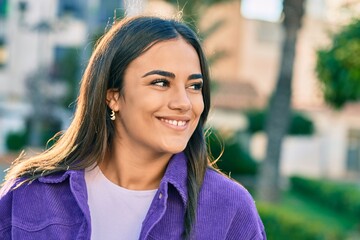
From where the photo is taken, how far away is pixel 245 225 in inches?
117

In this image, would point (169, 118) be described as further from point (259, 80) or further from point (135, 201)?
point (259, 80)

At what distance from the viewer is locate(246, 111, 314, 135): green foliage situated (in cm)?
2872

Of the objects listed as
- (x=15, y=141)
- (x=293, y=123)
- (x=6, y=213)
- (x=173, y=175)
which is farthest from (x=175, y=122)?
(x=15, y=141)

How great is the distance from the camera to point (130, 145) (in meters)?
3.14

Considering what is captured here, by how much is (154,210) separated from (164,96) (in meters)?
0.38

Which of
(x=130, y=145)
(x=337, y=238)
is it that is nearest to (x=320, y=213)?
(x=337, y=238)

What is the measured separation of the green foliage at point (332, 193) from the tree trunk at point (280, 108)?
719cm

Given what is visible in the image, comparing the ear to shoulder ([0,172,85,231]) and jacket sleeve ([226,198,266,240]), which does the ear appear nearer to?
shoulder ([0,172,85,231])

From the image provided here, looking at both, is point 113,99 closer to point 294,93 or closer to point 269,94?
point 269,94

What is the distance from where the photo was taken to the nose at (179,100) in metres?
2.92

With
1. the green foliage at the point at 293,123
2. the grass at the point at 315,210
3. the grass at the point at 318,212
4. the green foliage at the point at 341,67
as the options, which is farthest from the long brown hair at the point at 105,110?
the green foliage at the point at 293,123

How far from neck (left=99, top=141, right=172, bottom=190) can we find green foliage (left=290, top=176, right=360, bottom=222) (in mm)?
18821

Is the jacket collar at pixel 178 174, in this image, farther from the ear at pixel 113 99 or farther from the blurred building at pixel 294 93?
the blurred building at pixel 294 93

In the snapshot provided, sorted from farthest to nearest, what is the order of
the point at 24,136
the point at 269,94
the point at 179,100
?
1. the point at 24,136
2. the point at 269,94
3. the point at 179,100
